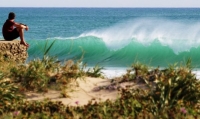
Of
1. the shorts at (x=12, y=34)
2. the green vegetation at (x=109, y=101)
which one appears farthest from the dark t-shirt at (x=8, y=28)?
the green vegetation at (x=109, y=101)

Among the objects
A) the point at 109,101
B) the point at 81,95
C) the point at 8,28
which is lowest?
the point at 81,95

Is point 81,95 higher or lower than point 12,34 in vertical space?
lower

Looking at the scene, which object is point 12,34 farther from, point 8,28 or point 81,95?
point 81,95

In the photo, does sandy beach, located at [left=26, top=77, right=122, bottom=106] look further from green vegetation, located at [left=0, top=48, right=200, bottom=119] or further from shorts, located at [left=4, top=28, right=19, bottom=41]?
shorts, located at [left=4, top=28, right=19, bottom=41]

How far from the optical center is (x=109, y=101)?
7.45 meters

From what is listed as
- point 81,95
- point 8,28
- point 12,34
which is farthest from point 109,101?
point 8,28

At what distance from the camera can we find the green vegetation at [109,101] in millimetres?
6699

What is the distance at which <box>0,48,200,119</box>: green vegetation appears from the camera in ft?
22.0

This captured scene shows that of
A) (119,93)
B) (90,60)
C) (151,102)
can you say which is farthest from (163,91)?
(90,60)

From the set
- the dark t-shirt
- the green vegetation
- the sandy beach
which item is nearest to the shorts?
the dark t-shirt

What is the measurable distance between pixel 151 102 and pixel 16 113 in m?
A: 2.15

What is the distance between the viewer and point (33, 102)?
736cm

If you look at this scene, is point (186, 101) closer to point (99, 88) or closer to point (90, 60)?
point (99, 88)

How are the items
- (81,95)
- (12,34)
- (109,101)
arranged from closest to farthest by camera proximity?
1. (109,101)
2. (81,95)
3. (12,34)
